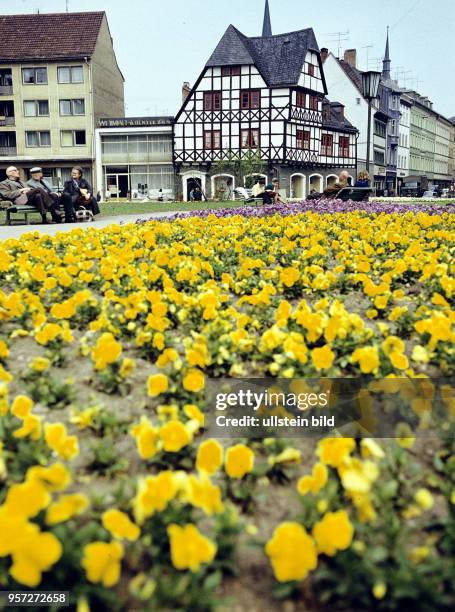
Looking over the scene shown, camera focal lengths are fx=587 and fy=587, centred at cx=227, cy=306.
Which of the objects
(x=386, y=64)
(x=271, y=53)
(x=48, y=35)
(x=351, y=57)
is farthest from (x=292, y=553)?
(x=386, y=64)

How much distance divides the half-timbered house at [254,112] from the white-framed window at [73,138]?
28.1 ft

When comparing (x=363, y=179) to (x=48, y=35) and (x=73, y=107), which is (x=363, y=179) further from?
(x=48, y=35)

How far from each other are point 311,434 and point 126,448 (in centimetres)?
74

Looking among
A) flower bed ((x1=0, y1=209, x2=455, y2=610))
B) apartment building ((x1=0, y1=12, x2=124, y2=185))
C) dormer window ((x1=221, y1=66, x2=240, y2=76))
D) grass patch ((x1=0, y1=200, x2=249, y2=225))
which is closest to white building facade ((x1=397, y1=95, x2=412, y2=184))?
dormer window ((x1=221, y1=66, x2=240, y2=76))

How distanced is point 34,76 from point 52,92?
190 cm

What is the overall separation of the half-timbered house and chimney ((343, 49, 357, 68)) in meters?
19.6

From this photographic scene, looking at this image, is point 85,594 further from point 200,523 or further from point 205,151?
point 205,151

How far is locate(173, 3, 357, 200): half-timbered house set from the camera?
39.7m

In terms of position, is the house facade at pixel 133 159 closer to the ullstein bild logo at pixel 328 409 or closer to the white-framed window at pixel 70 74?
the white-framed window at pixel 70 74

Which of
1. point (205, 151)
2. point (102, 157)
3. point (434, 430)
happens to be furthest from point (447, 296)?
point (102, 157)

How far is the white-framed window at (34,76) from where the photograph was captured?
45406 mm

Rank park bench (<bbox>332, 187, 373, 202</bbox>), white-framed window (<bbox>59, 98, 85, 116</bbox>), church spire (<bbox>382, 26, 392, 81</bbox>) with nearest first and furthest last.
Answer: park bench (<bbox>332, 187, 373, 202</bbox>) < white-framed window (<bbox>59, 98, 85, 116</bbox>) < church spire (<bbox>382, 26, 392, 81</bbox>)

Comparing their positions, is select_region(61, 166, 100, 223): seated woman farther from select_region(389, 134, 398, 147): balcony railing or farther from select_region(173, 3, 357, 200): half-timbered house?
select_region(389, 134, 398, 147): balcony railing

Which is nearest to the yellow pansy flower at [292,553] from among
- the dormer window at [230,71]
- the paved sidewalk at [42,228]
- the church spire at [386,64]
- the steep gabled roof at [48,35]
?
the paved sidewalk at [42,228]
